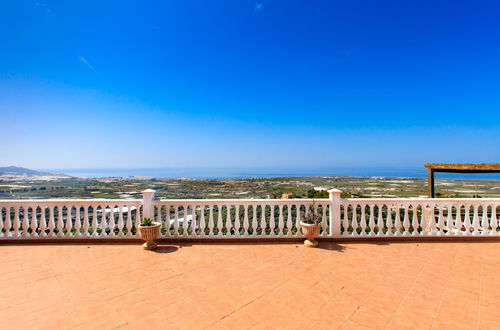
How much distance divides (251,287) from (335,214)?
2.86m

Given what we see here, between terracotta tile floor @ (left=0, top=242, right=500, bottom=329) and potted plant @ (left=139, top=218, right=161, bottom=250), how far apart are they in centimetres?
23

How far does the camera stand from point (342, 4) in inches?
325

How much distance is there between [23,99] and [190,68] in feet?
23.0

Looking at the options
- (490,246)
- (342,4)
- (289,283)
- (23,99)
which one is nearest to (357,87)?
(342,4)

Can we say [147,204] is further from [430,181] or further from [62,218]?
[430,181]

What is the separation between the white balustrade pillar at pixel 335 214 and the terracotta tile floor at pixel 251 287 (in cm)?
51

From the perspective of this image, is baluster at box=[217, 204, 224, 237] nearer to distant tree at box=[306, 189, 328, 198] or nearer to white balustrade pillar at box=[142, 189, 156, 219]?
white balustrade pillar at box=[142, 189, 156, 219]

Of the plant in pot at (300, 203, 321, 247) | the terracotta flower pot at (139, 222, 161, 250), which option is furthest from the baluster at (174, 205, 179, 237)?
the plant in pot at (300, 203, 321, 247)

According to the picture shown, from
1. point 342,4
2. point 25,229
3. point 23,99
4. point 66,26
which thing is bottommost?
point 25,229

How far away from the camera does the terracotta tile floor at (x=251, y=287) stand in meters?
2.32

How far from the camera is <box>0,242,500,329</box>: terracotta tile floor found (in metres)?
2.32

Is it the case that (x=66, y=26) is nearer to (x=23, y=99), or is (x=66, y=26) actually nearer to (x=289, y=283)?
(x=23, y=99)

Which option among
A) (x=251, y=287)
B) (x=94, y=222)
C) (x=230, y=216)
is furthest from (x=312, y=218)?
(x=94, y=222)

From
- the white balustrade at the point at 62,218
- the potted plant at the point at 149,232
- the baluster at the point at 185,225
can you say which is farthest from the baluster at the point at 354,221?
the white balustrade at the point at 62,218
